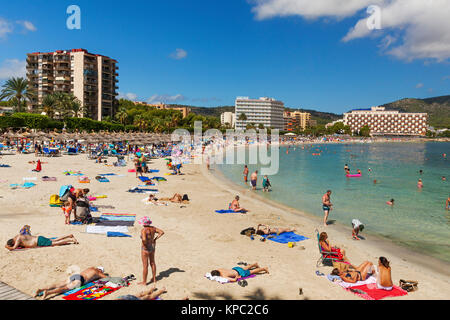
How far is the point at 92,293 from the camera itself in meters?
5.68

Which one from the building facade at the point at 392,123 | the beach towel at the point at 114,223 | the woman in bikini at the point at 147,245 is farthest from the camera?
the building facade at the point at 392,123

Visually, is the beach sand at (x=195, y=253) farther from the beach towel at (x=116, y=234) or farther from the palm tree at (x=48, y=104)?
the palm tree at (x=48, y=104)

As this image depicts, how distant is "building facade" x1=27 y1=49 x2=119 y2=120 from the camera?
267 ft

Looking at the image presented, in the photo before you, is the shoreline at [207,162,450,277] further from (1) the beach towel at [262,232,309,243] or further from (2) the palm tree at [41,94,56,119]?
(2) the palm tree at [41,94,56,119]

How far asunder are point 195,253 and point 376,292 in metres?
4.36

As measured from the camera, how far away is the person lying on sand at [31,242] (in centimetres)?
739

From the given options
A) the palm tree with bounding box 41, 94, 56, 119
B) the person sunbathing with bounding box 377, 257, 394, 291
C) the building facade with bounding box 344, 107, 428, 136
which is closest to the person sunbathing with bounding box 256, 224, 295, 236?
the person sunbathing with bounding box 377, 257, 394, 291

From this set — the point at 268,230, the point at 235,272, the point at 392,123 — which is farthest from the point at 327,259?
the point at 392,123

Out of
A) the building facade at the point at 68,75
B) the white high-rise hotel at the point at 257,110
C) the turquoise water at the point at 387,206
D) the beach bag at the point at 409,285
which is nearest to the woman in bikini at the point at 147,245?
the beach bag at the point at 409,285

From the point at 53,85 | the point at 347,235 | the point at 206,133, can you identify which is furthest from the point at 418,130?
the point at 347,235

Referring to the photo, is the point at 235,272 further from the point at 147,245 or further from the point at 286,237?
the point at 286,237

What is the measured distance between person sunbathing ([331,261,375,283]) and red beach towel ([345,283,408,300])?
0.73ft

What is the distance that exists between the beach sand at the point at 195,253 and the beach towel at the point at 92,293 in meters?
0.15
